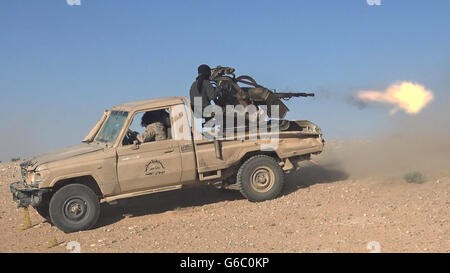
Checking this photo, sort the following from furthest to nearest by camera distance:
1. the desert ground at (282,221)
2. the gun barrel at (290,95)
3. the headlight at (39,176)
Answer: the gun barrel at (290,95)
the headlight at (39,176)
the desert ground at (282,221)

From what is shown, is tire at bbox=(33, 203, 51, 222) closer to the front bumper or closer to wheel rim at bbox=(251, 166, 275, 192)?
the front bumper

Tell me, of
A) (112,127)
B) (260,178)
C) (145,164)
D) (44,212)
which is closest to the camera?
(145,164)

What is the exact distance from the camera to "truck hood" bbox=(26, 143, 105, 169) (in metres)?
9.94

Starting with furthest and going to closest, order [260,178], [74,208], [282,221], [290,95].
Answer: [290,95], [260,178], [74,208], [282,221]

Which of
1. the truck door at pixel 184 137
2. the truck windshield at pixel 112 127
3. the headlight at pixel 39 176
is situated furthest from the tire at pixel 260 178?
the headlight at pixel 39 176

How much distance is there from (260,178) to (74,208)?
355 cm

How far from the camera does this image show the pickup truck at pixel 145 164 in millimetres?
9930

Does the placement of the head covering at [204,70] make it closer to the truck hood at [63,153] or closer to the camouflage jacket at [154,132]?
the camouflage jacket at [154,132]

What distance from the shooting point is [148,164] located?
10.3 meters

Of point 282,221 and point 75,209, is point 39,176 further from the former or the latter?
point 282,221

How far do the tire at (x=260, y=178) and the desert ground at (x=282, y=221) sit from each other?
20cm

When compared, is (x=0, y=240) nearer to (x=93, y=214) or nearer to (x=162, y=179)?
(x=93, y=214)

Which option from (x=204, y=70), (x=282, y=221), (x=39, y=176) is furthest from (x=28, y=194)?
(x=282, y=221)

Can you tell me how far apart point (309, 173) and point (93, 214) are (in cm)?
590
